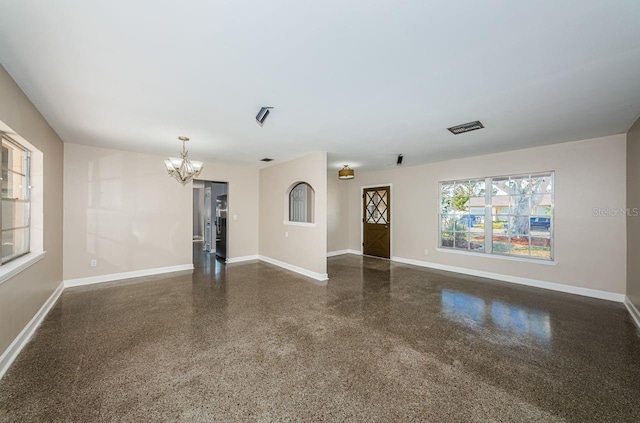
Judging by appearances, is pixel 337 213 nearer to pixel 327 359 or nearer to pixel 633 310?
pixel 327 359

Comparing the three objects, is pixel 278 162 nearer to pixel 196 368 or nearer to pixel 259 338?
pixel 259 338

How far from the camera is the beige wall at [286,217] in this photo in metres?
5.04

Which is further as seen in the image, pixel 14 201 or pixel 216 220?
pixel 216 220

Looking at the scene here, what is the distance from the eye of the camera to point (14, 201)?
2.83m

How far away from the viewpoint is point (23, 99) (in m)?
2.60

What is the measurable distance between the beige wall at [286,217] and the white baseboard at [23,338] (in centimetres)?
385

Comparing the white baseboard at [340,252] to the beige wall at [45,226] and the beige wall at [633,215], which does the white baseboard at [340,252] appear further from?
the beige wall at [45,226]

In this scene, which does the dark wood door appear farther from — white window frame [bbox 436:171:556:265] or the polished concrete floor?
the polished concrete floor

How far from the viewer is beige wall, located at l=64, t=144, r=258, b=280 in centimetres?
454

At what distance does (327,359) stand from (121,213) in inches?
192

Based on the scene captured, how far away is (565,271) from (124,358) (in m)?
6.21

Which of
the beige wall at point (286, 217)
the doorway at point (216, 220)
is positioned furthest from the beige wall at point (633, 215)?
the doorway at point (216, 220)

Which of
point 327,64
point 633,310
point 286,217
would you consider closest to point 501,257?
point 633,310

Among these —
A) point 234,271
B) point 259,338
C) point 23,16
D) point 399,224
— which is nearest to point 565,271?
point 399,224
